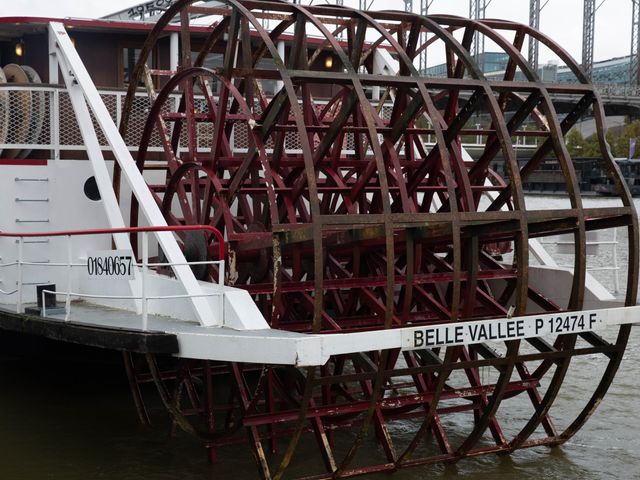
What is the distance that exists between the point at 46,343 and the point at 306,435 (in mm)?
2953

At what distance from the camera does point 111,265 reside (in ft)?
25.3

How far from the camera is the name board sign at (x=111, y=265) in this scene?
7516 millimetres

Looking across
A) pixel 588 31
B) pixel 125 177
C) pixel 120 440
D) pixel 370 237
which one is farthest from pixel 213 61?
pixel 588 31

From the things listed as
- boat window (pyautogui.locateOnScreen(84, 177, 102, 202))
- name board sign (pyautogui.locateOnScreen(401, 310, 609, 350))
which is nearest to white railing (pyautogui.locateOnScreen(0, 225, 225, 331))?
boat window (pyautogui.locateOnScreen(84, 177, 102, 202))

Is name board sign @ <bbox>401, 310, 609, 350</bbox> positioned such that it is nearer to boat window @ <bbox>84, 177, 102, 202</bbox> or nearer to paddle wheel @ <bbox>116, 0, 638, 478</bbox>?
paddle wheel @ <bbox>116, 0, 638, 478</bbox>

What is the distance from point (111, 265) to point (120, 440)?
188 centimetres

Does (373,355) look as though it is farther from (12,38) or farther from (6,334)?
(12,38)

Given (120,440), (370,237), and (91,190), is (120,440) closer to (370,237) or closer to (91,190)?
(91,190)

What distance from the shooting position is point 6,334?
410 inches

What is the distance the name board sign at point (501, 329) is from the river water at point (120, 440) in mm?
1472

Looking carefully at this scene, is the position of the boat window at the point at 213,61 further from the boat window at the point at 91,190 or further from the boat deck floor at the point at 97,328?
the boat deck floor at the point at 97,328

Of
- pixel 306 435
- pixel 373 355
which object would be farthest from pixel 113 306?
pixel 373 355

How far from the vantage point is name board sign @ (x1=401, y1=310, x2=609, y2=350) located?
21.8 feet

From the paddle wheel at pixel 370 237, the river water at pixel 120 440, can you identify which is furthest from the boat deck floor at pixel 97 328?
the river water at pixel 120 440
